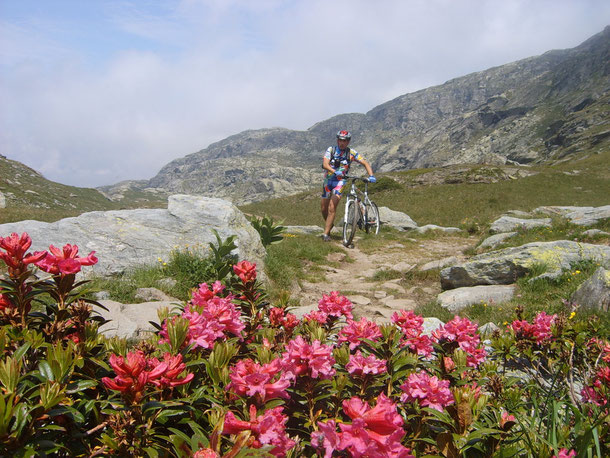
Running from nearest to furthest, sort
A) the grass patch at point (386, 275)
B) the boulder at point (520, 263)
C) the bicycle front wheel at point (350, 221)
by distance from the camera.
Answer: the boulder at point (520, 263) → the grass patch at point (386, 275) → the bicycle front wheel at point (350, 221)

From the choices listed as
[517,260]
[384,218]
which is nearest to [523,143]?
[384,218]

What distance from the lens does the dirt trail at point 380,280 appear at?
21.9 feet

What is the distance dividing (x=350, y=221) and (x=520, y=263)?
5.99m

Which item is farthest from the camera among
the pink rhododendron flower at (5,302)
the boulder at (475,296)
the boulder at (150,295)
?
the boulder at (475,296)

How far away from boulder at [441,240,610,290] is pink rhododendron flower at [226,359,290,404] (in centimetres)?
659

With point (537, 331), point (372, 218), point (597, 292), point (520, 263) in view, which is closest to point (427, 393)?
point (537, 331)

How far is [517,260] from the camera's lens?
695 centimetres

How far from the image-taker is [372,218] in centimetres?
1502

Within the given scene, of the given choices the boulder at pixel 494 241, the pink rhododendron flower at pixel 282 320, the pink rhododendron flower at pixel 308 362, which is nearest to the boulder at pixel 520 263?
the boulder at pixel 494 241

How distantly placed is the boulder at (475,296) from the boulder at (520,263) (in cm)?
49

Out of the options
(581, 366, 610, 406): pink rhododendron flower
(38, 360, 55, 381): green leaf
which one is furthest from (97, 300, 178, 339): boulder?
(581, 366, 610, 406): pink rhododendron flower

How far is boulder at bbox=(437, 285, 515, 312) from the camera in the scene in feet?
20.0

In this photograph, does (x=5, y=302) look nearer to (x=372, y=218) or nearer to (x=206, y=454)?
(x=206, y=454)

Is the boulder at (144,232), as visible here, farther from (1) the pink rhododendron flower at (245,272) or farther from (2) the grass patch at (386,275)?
(1) the pink rhododendron flower at (245,272)
